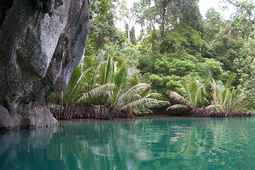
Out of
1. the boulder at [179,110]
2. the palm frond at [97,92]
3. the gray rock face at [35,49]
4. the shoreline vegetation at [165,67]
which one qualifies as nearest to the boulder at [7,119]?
the gray rock face at [35,49]

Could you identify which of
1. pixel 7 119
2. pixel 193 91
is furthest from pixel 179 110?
pixel 7 119

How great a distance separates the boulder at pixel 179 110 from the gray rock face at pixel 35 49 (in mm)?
8017

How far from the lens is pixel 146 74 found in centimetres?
1950

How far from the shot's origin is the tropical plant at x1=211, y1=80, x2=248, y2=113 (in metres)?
18.4

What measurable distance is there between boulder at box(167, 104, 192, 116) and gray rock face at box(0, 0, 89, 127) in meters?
8.02

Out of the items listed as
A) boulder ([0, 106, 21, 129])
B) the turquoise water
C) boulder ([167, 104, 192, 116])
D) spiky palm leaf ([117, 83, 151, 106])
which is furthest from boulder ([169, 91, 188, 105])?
boulder ([0, 106, 21, 129])

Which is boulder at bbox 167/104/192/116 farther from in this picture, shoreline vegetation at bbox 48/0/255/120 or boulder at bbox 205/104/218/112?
boulder at bbox 205/104/218/112

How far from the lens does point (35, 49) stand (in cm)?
799

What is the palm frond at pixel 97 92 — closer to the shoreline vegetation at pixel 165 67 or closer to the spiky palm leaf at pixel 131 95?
the shoreline vegetation at pixel 165 67

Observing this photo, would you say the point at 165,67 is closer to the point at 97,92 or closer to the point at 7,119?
the point at 97,92

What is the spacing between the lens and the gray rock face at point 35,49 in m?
7.15

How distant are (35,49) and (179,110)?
11.9 metres

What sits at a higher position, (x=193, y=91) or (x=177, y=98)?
(x=193, y=91)

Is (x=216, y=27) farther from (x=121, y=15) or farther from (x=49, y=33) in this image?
(x=49, y=33)
